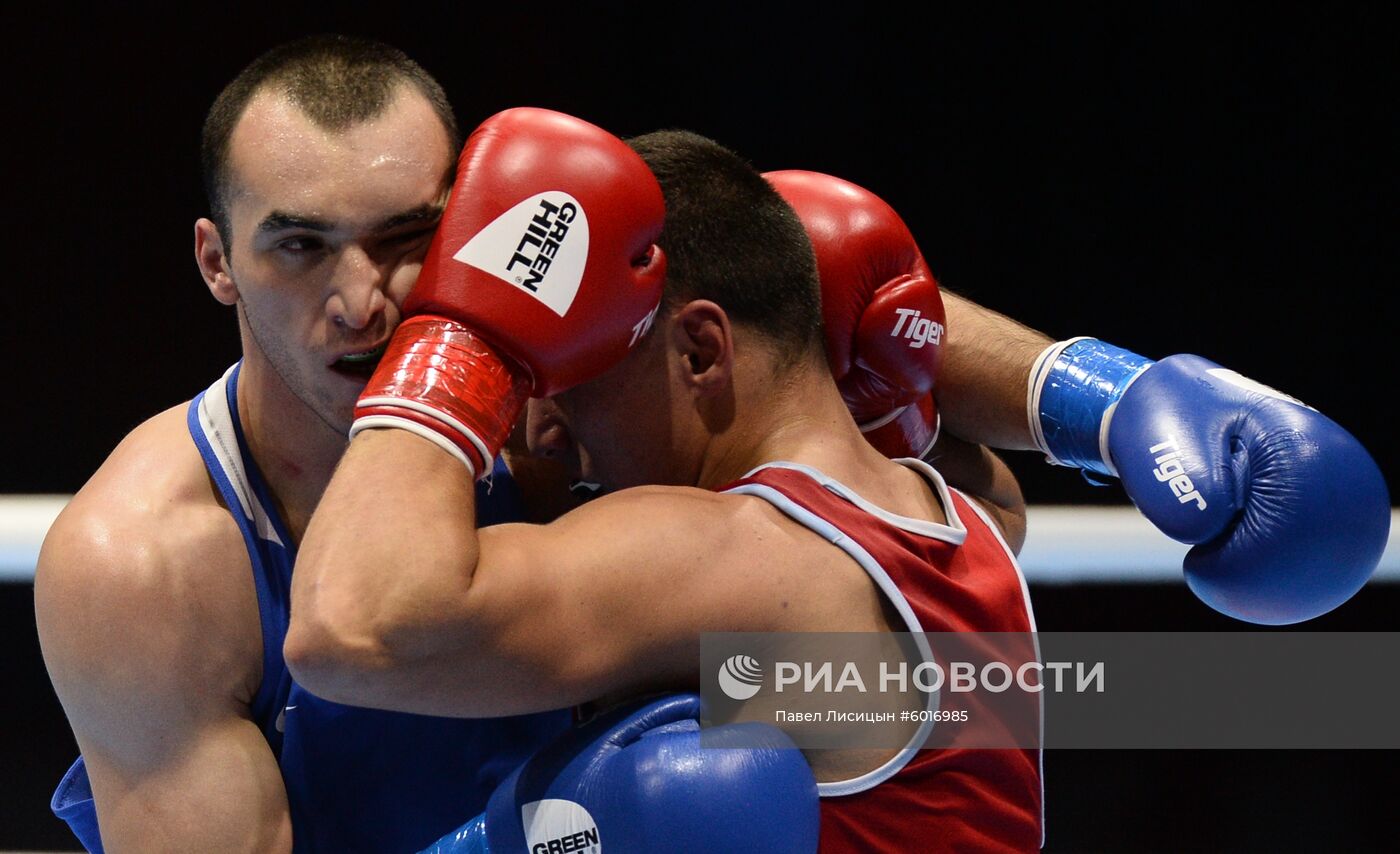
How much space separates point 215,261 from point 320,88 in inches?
11.6

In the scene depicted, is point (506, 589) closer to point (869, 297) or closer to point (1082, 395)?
point (869, 297)

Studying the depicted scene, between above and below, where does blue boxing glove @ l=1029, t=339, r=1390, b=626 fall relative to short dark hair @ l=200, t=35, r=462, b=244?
below

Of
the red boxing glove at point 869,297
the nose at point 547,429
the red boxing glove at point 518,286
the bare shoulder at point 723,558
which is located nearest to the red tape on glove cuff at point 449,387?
the red boxing glove at point 518,286

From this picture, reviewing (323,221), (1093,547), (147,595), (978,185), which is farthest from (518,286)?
(1093,547)

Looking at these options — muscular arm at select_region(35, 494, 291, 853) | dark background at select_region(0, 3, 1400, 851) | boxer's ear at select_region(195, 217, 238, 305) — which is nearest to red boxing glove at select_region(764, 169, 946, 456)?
boxer's ear at select_region(195, 217, 238, 305)

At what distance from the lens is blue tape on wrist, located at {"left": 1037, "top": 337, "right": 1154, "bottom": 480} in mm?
2311

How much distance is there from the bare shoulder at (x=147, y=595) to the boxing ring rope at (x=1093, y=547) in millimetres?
2163

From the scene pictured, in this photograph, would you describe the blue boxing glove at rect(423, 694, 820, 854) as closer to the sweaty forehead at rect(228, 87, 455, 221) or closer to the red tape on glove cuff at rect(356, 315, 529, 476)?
the red tape on glove cuff at rect(356, 315, 529, 476)

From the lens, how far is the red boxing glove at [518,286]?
5.42ft

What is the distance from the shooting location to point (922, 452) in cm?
247

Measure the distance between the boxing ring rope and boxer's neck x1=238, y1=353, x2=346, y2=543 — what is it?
7.13 ft

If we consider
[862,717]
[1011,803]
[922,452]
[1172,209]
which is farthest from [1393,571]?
[862,717]

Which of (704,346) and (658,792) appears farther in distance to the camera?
(704,346)

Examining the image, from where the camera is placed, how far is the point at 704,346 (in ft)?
6.42
